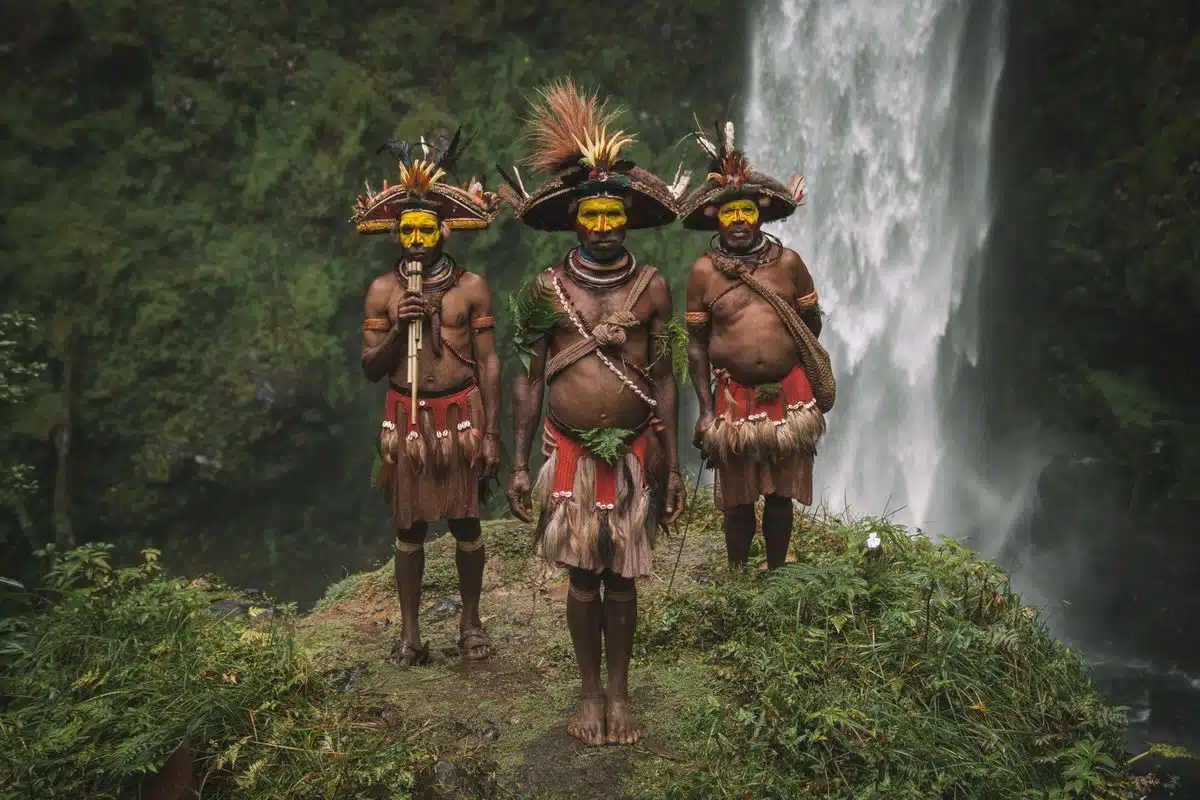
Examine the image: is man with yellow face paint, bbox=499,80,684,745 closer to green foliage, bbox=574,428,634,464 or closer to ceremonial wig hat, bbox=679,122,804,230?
green foliage, bbox=574,428,634,464

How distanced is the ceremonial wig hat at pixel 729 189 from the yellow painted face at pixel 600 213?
1000mm

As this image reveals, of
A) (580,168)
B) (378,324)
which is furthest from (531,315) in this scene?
(378,324)

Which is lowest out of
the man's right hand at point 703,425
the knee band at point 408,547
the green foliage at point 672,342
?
the knee band at point 408,547

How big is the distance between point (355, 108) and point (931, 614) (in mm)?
12347

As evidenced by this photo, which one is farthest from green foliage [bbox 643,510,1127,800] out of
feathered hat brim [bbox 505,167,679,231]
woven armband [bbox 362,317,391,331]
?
woven armband [bbox 362,317,391,331]

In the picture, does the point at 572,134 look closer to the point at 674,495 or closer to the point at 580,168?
the point at 580,168

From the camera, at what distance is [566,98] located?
4070 millimetres

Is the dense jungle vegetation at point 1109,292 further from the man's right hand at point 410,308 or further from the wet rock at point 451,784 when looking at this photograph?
the man's right hand at point 410,308

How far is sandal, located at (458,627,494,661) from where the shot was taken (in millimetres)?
5188

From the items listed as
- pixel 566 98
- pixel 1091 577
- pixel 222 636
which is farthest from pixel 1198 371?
pixel 222 636

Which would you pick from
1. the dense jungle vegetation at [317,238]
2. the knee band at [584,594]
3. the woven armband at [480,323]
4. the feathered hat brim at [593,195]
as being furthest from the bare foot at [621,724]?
the dense jungle vegetation at [317,238]

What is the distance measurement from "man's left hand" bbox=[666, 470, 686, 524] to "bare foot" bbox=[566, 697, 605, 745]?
0.84 meters

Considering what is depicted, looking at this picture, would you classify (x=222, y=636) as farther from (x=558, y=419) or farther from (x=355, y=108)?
(x=355, y=108)

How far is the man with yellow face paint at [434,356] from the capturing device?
15.7 feet
